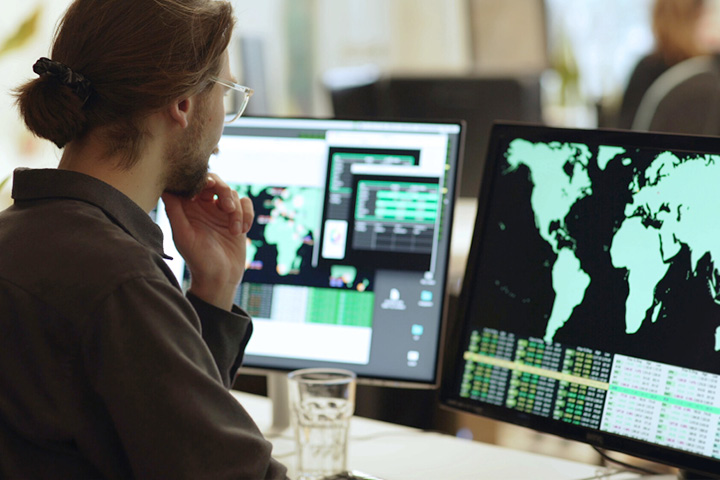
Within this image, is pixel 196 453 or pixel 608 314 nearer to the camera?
pixel 196 453

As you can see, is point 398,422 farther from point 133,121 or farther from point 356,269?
point 133,121

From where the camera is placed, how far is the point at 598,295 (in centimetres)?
109

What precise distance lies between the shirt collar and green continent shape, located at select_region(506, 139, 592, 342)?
537 millimetres

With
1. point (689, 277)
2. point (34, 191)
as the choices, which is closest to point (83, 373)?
point (34, 191)

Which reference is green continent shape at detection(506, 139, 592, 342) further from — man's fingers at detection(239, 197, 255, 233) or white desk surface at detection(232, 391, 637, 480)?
man's fingers at detection(239, 197, 255, 233)

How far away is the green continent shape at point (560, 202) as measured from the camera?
111 cm

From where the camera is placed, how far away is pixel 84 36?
0.97 meters

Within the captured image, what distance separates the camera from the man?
2.66 ft

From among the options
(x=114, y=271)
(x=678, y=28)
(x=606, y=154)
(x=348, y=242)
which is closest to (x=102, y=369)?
(x=114, y=271)

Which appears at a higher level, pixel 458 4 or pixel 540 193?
pixel 458 4

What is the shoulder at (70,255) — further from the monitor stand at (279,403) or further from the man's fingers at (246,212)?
the monitor stand at (279,403)

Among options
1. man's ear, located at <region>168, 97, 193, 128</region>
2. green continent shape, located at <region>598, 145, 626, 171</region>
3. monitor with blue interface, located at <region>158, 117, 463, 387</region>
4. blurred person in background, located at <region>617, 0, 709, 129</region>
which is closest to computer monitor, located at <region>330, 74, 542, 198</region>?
blurred person in background, located at <region>617, 0, 709, 129</region>

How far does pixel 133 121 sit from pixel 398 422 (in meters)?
0.89

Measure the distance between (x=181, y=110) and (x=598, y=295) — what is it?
1.92ft
